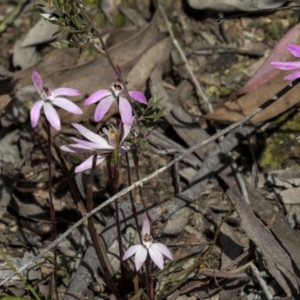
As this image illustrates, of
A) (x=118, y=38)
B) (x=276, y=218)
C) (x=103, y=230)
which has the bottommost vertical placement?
(x=276, y=218)

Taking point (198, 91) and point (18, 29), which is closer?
point (198, 91)

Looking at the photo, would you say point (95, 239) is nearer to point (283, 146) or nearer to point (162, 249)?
point (162, 249)

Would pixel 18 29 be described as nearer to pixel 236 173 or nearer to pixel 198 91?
pixel 198 91

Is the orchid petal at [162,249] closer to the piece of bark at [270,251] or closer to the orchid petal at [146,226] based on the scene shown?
the orchid petal at [146,226]

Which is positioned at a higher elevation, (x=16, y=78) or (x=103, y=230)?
(x=16, y=78)

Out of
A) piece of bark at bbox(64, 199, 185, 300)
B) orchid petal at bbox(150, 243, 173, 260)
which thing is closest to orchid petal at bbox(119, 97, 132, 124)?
orchid petal at bbox(150, 243, 173, 260)

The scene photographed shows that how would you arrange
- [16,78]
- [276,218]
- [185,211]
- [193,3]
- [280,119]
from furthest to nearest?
[193,3] < [16,78] < [280,119] < [185,211] < [276,218]

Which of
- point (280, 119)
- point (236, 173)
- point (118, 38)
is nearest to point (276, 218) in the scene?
point (236, 173)

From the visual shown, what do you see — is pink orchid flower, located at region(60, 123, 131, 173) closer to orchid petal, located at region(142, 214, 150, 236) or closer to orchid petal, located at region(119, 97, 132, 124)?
orchid petal, located at region(119, 97, 132, 124)

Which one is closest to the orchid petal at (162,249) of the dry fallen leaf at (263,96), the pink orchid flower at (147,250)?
the pink orchid flower at (147,250)
